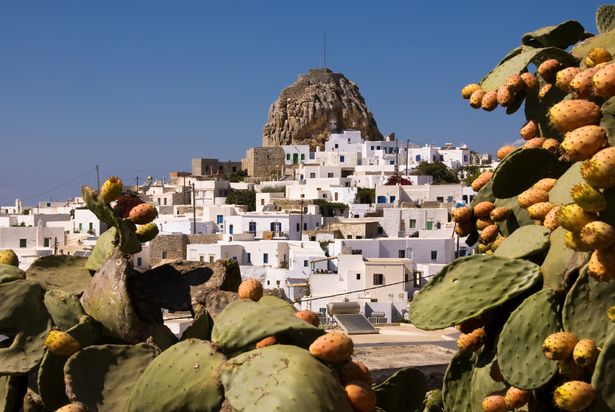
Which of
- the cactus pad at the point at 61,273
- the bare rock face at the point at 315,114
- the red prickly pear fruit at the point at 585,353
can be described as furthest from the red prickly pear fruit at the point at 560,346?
the bare rock face at the point at 315,114

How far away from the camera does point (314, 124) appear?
7538cm

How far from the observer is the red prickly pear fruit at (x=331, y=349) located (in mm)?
2266

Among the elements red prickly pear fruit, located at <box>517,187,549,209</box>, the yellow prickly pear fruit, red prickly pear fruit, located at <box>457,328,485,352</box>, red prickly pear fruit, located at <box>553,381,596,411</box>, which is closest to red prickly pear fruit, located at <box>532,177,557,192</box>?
red prickly pear fruit, located at <box>517,187,549,209</box>

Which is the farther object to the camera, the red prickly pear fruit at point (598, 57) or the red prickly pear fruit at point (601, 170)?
the red prickly pear fruit at point (598, 57)

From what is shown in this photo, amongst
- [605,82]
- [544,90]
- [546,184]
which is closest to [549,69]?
[544,90]

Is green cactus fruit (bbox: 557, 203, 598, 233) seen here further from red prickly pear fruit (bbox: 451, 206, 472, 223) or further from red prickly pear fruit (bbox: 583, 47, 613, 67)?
red prickly pear fruit (bbox: 451, 206, 472, 223)

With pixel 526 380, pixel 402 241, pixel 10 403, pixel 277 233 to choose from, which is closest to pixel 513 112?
pixel 526 380

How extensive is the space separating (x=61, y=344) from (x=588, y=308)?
162 cm

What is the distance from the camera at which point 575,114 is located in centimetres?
243

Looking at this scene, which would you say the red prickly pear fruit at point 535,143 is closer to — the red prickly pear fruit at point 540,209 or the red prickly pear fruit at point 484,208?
the red prickly pear fruit at point 484,208

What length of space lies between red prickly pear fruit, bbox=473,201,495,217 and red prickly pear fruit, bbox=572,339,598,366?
1044mm

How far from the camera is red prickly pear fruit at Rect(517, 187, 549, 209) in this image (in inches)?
110

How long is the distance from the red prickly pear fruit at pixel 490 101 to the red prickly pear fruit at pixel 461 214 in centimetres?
39

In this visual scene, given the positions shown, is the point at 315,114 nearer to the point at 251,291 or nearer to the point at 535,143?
the point at 535,143
